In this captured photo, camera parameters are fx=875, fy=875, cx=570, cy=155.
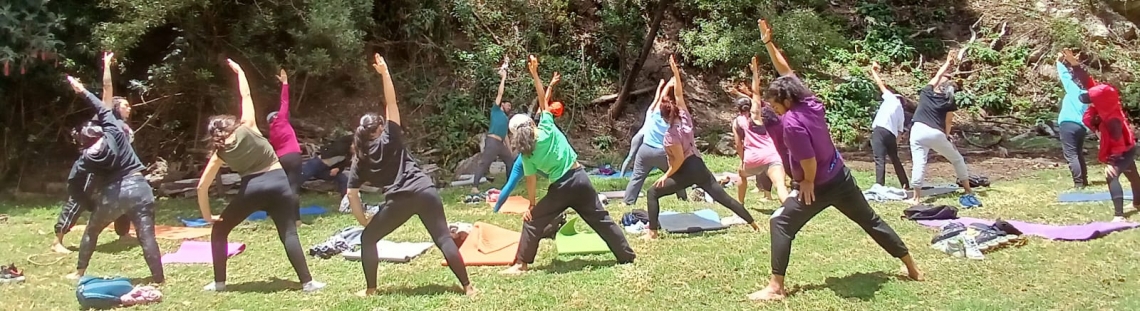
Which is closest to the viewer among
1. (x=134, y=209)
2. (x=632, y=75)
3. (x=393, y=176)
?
(x=393, y=176)

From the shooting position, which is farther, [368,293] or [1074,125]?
[1074,125]

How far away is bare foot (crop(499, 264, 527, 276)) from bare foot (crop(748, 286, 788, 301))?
6.16 ft

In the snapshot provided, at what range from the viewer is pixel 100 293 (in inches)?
239

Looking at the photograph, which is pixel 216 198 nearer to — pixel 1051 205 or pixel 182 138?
pixel 182 138

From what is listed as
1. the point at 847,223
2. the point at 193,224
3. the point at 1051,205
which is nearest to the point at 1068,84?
the point at 1051,205

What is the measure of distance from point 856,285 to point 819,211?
712 mm

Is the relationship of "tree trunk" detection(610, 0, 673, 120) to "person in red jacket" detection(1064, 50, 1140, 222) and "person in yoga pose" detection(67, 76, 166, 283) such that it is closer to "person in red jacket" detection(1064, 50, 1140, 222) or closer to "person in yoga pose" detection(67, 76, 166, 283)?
"person in red jacket" detection(1064, 50, 1140, 222)

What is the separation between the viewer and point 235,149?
601 centimetres

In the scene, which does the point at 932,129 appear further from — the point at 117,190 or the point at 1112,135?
the point at 117,190

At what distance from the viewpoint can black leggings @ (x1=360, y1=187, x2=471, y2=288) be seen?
19.0ft

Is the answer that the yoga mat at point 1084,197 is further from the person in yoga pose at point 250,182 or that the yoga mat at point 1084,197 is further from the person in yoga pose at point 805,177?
the person in yoga pose at point 250,182

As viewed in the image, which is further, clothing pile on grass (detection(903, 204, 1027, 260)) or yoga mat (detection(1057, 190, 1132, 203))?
yoga mat (detection(1057, 190, 1132, 203))

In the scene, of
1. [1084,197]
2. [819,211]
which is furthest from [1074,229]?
[819,211]

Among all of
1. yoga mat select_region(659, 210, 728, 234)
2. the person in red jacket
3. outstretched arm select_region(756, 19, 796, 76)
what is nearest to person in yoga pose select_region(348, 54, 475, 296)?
outstretched arm select_region(756, 19, 796, 76)
